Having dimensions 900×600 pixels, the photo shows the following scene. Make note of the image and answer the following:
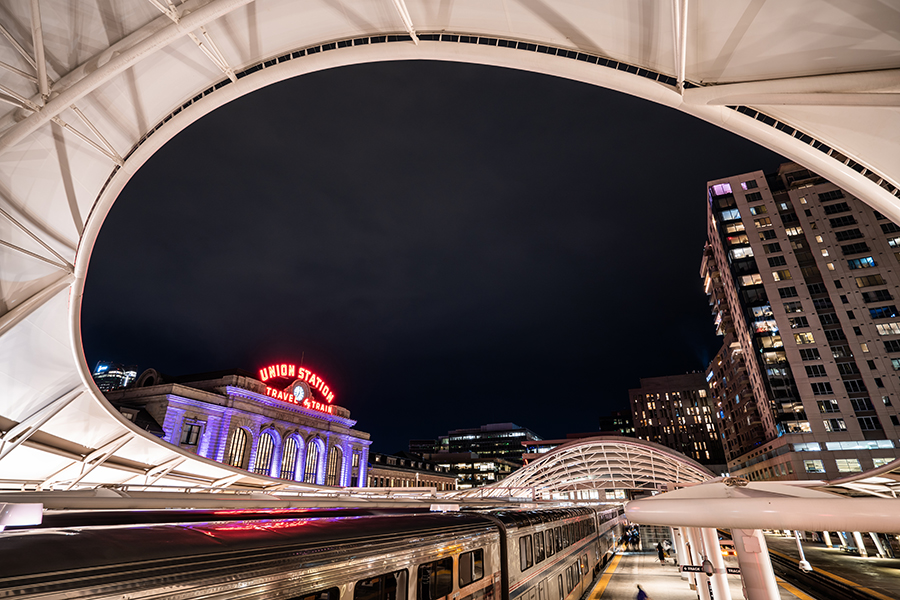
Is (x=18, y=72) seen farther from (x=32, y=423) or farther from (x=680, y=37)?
(x=680, y=37)

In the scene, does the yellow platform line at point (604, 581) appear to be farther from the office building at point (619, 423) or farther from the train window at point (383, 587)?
the office building at point (619, 423)

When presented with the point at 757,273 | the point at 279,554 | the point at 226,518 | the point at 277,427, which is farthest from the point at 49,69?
the point at 757,273

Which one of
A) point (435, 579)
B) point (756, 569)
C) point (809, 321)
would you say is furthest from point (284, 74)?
point (809, 321)

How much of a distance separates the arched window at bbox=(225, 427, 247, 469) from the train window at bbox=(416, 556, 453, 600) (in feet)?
148

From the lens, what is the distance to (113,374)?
12738 centimetres

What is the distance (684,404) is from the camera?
445 feet

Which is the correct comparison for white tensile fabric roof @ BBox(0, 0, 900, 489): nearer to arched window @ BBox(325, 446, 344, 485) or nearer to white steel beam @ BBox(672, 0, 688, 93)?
white steel beam @ BBox(672, 0, 688, 93)

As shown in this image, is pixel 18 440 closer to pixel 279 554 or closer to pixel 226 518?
pixel 226 518

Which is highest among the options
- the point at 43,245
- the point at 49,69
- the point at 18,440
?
the point at 49,69

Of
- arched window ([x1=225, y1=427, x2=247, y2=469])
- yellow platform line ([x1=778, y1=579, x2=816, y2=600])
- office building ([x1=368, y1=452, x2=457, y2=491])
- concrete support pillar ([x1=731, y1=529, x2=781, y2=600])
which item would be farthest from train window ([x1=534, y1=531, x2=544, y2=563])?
office building ([x1=368, y1=452, x2=457, y2=491])

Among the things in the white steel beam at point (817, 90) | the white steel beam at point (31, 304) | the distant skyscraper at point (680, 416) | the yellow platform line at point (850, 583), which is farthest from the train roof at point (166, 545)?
the distant skyscraper at point (680, 416)

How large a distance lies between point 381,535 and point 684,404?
503ft

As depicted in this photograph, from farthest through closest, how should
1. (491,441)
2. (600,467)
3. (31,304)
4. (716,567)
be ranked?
1. (491,441)
2. (600,467)
3. (31,304)
4. (716,567)

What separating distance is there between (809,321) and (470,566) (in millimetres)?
76347
